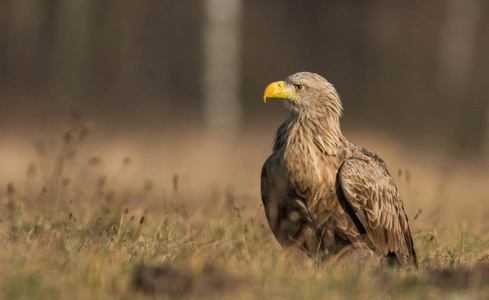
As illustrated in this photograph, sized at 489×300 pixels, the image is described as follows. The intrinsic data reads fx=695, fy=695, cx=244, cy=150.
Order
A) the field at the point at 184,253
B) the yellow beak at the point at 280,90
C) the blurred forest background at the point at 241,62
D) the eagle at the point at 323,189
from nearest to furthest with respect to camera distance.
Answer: the field at the point at 184,253, the eagle at the point at 323,189, the yellow beak at the point at 280,90, the blurred forest background at the point at 241,62

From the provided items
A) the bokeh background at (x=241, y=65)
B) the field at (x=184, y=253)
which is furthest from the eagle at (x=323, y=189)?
the bokeh background at (x=241, y=65)

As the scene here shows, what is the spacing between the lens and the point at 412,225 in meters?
7.48

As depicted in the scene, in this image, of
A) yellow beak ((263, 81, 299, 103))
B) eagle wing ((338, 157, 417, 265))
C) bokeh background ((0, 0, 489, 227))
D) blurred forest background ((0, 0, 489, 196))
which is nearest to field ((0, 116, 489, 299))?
eagle wing ((338, 157, 417, 265))

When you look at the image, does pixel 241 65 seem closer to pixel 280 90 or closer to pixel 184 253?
pixel 280 90

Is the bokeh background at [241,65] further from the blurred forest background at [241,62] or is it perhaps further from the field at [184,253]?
the field at [184,253]

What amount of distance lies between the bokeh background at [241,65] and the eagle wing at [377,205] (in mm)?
8858

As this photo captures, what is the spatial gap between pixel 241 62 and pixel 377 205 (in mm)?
17658

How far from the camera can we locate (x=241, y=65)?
23.0 metres

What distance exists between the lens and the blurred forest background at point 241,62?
19.8 metres

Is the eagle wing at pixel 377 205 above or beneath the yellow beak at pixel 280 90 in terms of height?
beneath

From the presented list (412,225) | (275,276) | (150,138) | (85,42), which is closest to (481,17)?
(85,42)

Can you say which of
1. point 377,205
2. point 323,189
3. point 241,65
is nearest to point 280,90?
point 323,189

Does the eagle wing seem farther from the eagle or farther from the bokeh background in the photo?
the bokeh background

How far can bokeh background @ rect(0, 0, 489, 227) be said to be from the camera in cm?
1927
